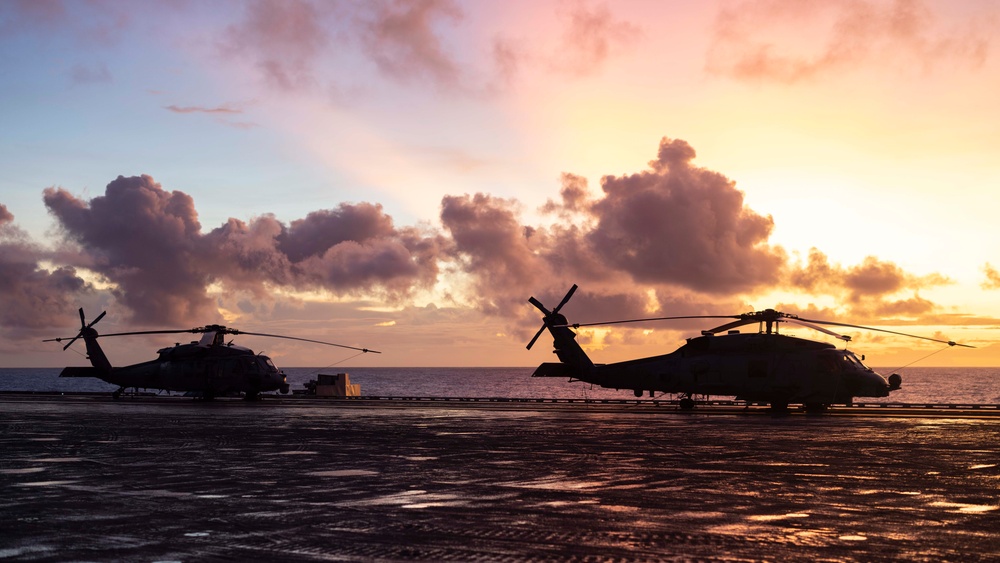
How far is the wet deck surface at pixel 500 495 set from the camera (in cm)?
1262

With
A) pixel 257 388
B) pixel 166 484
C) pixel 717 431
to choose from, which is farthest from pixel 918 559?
pixel 257 388

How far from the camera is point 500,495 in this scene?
1794 cm

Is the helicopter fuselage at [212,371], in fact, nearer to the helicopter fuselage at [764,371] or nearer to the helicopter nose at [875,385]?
the helicopter fuselage at [764,371]

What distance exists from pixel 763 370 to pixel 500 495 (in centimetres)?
3599

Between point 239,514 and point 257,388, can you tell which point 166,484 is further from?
point 257,388

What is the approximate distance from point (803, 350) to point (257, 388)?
37.7 metres

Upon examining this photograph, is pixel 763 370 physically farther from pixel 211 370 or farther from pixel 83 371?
pixel 83 371

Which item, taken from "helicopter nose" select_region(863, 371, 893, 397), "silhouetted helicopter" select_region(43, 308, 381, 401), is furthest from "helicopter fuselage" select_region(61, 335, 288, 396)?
"helicopter nose" select_region(863, 371, 893, 397)

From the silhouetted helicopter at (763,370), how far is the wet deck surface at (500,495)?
1281 centimetres

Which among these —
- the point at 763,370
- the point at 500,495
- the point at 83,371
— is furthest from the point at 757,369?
the point at 83,371

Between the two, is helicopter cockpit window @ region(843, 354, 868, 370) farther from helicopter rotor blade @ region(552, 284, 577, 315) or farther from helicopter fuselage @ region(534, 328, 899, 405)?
→ helicopter rotor blade @ region(552, 284, 577, 315)

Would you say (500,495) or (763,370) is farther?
(763,370)

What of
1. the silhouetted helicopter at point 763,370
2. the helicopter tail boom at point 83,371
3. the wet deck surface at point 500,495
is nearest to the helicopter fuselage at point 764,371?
the silhouetted helicopter at point 763,370

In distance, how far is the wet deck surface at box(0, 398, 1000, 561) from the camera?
12.6 m
